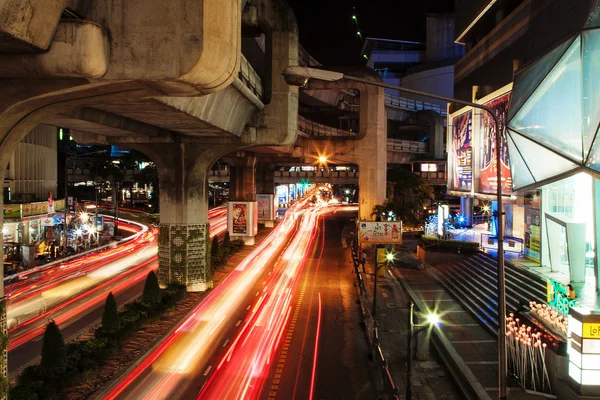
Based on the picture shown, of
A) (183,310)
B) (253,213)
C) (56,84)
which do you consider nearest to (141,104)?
(56,84)

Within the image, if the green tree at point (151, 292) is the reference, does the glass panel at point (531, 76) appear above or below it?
above

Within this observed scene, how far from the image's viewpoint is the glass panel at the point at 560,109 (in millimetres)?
19172

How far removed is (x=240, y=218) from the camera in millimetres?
42719

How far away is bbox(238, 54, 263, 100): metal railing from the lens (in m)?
19.4

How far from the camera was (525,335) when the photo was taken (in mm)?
15023

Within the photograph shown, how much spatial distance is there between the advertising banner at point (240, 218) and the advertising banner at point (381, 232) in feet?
48.3

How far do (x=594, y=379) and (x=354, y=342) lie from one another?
8.56 m

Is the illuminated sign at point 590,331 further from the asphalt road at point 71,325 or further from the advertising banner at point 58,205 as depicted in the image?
the advertising banner at point 58,205

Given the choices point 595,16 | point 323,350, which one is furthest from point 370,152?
point 323,350

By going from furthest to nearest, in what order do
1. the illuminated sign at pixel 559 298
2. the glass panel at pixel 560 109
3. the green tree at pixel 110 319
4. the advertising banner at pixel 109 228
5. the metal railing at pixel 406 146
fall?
the metal railing at pixel 406 146, the advertising banner at pixel 109 228, the glass panel at pixel 560 109, the green tree at pixel 110 319, the illuminated sign at pixel 559 298

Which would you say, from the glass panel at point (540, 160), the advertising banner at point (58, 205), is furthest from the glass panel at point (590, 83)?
the advertising banner at point (58, 205)

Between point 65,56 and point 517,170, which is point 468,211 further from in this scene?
point 65,56

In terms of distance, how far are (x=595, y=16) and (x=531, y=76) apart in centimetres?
571

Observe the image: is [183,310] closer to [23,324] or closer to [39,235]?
[23,324]
